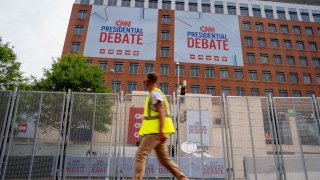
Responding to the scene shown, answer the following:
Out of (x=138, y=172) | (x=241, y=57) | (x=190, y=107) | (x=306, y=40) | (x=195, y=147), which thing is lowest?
(x=138, y=172)

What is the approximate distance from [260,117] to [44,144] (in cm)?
719

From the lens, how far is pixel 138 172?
4.37 m

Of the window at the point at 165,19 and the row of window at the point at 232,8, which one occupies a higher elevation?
the row of window at the point at 232,8

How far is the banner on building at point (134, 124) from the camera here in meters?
10.0

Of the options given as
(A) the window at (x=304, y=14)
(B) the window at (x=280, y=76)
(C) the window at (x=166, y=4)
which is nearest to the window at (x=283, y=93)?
(B) the window at (x=280, y=76)

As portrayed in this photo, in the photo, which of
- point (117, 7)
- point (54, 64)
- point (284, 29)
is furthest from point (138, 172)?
point (284, 29)

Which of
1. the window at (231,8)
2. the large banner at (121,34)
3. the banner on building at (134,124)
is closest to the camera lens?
the banner on building at (134,124)

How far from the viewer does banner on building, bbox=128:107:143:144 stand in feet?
33.0

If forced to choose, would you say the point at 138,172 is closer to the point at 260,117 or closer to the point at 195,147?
the point at 195,147

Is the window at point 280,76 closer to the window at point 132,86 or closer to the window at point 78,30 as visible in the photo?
the window at point 132,86

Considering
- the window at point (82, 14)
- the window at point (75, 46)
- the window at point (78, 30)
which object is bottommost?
the window at point (75, 46)

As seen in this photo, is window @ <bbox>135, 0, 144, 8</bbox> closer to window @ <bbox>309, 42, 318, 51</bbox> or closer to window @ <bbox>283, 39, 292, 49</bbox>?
window @ <bbox>283, 39, 292, 49</bbox>

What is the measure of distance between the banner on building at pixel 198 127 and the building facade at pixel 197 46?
39.5 m

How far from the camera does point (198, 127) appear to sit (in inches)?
402
